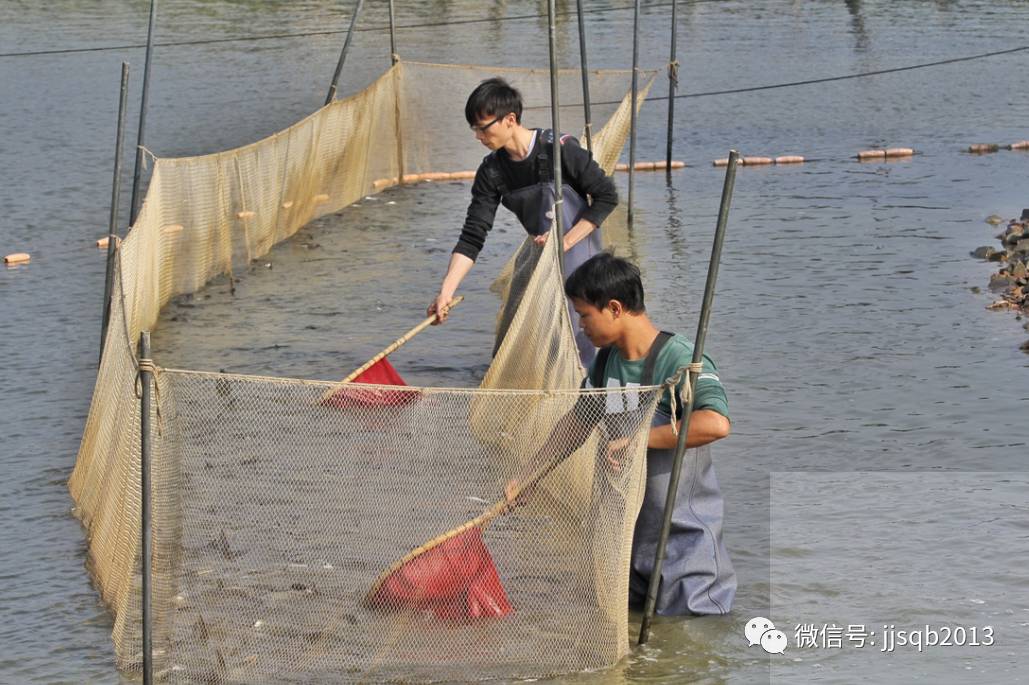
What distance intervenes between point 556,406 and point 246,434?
100cm

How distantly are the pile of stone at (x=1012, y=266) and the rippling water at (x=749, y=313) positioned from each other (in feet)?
0.55

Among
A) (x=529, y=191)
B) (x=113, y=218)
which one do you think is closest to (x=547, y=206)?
(x=529, y=191)

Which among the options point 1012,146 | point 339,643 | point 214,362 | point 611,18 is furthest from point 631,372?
point 611,18

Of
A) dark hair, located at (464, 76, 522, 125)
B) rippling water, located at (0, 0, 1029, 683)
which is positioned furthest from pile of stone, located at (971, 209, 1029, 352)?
dark hair, located at (464, 76, 522, 125)

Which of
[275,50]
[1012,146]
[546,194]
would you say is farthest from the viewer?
[275,50]

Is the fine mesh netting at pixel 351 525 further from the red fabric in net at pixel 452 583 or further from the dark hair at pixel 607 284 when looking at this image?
the dark hair at pixel 607 284

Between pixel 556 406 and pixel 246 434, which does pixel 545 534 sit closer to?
pixel 556 406

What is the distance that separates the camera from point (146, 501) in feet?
16.9

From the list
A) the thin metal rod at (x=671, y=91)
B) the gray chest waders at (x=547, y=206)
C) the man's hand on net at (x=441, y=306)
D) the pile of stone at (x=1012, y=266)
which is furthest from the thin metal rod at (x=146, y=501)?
the thin metal rod at (x=671, y=91)

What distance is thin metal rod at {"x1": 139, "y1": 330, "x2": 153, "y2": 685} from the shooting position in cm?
504

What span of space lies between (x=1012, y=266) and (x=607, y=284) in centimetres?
689

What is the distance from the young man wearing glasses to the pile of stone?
10.8 ft

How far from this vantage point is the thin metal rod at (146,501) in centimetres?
504

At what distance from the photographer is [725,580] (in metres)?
5.98
